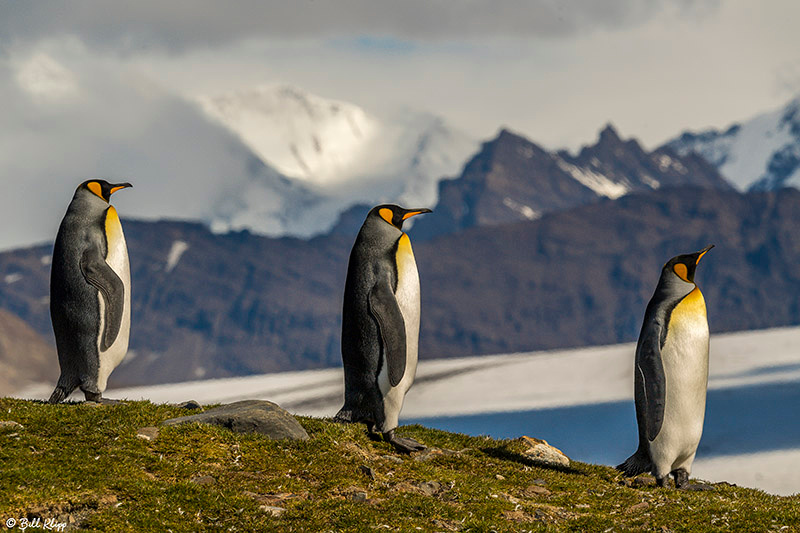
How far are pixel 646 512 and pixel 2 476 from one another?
8.41 metres

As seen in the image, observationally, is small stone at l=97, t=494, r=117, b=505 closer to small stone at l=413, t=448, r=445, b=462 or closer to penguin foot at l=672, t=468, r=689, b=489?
small stone at l=413, t=448, r=445, b=462

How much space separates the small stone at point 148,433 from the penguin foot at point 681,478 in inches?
330

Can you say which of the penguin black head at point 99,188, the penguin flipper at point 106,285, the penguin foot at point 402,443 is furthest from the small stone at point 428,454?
the penguin black head at point 99,188

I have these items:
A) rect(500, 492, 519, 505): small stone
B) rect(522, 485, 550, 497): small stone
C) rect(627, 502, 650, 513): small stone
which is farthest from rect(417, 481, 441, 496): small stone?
rect(627, 502, 650, 513): small stone

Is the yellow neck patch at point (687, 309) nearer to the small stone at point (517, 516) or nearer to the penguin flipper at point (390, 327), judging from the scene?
the penguin flipper at point (390, 327)

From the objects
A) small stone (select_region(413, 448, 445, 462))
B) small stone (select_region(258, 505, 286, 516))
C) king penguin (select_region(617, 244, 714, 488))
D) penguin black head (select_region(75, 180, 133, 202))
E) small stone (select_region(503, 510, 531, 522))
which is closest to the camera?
small stone (select_region(258, 505, 286, 516))

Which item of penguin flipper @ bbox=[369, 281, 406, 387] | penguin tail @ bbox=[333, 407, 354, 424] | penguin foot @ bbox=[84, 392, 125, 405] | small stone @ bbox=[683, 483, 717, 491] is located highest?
penguin flipper @ bbox=[369, 281, 406, 387]

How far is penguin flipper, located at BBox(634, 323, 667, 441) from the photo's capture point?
1705cm

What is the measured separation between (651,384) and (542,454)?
8.66ft

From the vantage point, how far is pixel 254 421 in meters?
16.2

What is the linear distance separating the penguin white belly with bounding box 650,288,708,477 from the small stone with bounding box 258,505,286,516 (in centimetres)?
667

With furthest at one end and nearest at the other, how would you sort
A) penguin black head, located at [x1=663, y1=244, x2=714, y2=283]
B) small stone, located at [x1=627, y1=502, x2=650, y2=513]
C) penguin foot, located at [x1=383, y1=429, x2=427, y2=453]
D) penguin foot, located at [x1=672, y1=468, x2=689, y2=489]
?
penguin black head, located at [x1=663, y1=244, x2=714, y2=283]
penguin foot, located at [x1=672, y1=468, x2=689, y2=489]
penguin foot, located at [x1=383, y1=429, x2=427, y2=453]
small stone, located at [x1=627, y1=502, x2=650, y2=513]

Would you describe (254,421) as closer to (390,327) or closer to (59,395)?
(390,327)

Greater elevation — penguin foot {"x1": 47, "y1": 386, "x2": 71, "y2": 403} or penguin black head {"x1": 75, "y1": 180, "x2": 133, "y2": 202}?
penguin black head {"x1": 75, "y1": 180, "x2": 133, "y2": 202}
